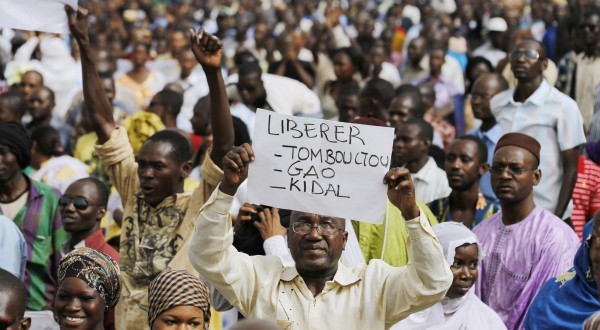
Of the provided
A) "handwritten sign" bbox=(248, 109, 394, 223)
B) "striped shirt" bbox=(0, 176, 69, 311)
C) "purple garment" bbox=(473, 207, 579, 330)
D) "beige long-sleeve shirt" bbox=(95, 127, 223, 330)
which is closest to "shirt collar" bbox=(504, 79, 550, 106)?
"purple garment" bbox=(473, 207, 579, 330)

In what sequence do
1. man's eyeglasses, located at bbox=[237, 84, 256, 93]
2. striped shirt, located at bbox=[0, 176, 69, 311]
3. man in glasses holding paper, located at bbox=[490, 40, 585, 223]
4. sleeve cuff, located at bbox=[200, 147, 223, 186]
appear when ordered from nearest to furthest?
sleeve cuff, located at bbox=[200, 147, 223, 186] < striped shirt, located at bbox=[0, 176, 69, 311] < man in glasses holding paper, located at bbox=[490, 40, 585, 223] < man's eyeglasses, located at bbox=[237, 84, 256, 93]

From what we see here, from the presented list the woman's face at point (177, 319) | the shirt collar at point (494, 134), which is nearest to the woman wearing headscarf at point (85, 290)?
the woman's face at point (177, 319)

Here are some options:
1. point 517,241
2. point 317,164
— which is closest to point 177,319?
point 317,164

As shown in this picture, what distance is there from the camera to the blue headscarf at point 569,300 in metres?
5.60

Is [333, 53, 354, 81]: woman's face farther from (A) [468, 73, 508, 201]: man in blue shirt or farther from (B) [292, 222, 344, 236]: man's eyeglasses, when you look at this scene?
(B) [292, 222, 344, 236]: man's eyeglasses

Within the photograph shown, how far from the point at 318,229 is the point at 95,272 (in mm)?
1078

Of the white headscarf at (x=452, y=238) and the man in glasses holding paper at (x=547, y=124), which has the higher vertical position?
the man in glasses holding paper at (x=547, y=124)

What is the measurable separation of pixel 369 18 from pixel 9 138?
38.3ft

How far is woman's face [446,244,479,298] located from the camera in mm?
6465

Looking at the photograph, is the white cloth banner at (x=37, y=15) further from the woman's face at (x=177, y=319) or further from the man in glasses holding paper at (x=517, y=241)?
the man in glasses holding paper at (x=517, y=241)

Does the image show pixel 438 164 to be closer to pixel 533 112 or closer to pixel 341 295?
pixel 533 112

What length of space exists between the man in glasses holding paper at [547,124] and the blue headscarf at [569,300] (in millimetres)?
2406

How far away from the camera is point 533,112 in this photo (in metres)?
8.86

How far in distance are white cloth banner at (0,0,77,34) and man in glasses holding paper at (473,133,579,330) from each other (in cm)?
272
